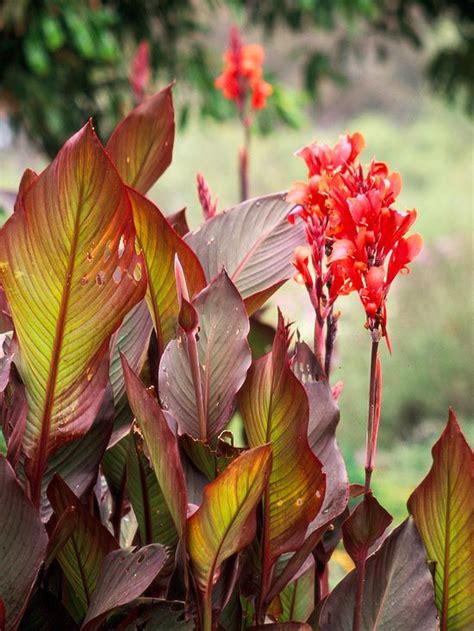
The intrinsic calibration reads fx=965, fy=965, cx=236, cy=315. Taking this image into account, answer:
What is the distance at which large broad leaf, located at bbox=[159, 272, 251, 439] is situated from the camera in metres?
1.11

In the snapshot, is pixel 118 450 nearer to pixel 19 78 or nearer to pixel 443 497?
pixel 443 497

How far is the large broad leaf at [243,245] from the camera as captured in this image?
129 centimetres

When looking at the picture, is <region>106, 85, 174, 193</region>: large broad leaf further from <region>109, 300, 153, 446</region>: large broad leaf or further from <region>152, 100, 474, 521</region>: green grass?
<region>152, 100, 474, 521</region>: green grass

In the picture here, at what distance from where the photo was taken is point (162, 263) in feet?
3.80

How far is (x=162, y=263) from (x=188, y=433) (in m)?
0.21

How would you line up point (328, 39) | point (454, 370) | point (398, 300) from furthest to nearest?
point (328, 39) → point (398, 300) → point (454, 370)

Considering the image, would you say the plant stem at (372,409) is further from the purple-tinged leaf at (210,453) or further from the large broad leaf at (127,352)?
the large broad leaf at (127,352)

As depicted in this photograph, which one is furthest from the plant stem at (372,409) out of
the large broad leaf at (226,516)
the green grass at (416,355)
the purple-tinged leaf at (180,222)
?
the green grass at (416,355)

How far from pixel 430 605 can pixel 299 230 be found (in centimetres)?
51

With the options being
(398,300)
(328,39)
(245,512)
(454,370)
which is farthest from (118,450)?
(328,39)

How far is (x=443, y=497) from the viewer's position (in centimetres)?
109

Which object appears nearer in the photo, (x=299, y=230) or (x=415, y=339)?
(x=299, y=230)

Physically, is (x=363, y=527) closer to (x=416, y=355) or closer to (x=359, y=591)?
(x=359, y=591)

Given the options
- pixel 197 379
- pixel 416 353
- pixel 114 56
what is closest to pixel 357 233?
pixel 197 379
